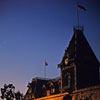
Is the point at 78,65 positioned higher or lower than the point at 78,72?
higher

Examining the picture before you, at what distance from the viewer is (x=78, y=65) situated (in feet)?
218

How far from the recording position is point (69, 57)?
68.9 meters

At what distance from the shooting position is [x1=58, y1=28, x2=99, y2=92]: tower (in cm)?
6594

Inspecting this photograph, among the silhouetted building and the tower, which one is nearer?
the silhouetted building

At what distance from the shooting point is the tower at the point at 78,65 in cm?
6594

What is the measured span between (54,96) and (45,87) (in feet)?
27.9

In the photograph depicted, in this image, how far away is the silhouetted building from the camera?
64.4 m

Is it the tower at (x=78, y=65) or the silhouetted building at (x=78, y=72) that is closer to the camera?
the silhouetted building at (x=78, y=72)

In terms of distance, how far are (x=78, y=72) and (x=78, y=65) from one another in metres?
1.64

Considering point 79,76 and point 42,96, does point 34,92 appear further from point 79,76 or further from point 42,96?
point 79,76

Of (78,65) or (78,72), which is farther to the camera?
(78,65)

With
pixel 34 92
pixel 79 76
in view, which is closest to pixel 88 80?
pixel 79 76

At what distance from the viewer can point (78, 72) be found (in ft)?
216

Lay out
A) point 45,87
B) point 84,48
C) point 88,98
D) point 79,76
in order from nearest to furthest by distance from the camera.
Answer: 1. point 88,98
2. point 79,76
3. point 84,48
4. point 45,87
